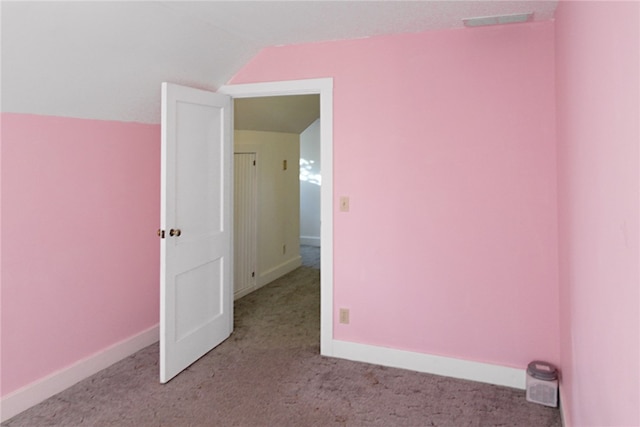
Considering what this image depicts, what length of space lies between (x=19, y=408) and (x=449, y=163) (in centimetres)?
275

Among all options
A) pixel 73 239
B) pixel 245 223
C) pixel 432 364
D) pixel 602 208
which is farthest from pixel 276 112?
pixel 602 208

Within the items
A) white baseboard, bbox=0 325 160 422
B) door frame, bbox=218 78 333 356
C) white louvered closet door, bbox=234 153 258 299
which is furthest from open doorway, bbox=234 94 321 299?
white baseboard, bbox=0 325 160 422

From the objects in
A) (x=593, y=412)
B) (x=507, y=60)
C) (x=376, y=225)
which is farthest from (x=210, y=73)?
(x=593, y=412)

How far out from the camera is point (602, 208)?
1.32 meters

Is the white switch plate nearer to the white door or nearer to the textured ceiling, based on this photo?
the white door

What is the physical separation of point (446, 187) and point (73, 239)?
227 centimetres

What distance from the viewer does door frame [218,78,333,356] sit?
10.2ft

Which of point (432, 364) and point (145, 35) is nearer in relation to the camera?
point (145, 35)

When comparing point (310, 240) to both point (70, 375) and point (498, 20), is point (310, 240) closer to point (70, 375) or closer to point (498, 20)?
point (70, 375)

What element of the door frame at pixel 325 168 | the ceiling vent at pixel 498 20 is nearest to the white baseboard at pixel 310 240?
the door frame at pixel 325 168

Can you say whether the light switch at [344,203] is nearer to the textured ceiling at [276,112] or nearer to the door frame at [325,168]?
the door frame at [325,168]

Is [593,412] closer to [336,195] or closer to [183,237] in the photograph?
[336,195]

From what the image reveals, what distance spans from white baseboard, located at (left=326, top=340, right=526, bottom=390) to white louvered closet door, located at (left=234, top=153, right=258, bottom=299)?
1.78 m

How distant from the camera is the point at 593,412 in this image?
154cm
